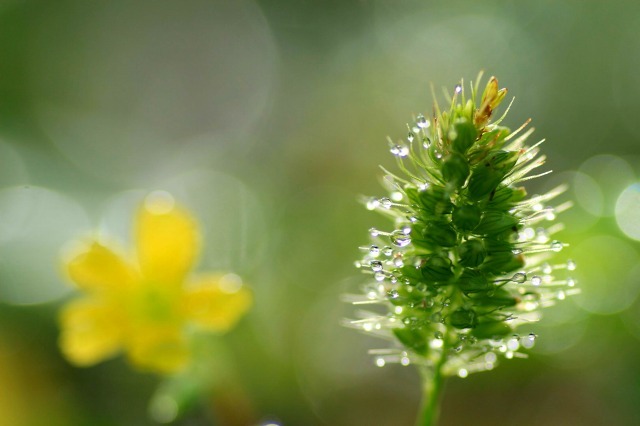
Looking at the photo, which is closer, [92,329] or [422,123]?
[422,123]

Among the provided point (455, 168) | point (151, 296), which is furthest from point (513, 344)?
point (151, 296)

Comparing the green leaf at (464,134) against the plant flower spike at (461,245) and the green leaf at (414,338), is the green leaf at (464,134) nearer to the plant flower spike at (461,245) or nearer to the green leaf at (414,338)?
the plant flower spike at (461,245)

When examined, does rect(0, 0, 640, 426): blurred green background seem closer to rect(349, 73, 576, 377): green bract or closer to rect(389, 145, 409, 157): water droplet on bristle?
rect(349, 73, 576, 377): green bract

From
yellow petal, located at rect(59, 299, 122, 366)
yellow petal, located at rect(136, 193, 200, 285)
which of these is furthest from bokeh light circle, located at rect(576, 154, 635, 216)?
yellow petal, located at rect(59, 299, 122, 366)

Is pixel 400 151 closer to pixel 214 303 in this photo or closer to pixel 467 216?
pixel 467 216

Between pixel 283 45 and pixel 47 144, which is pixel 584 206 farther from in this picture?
pixel 47 144

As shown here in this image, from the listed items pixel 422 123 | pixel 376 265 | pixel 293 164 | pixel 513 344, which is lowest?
pixel 513 344
